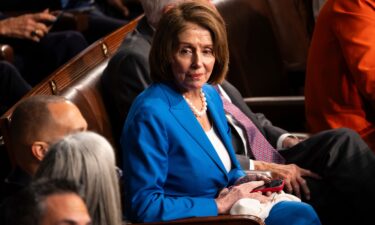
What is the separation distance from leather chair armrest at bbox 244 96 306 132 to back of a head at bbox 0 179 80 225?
1.98 meters

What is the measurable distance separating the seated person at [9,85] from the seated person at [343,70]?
115cm

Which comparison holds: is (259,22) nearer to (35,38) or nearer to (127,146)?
(35,38)

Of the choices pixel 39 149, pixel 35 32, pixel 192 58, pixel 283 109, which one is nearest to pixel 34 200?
pixel 39 149

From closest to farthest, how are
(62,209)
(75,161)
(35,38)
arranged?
1. (62,209)
2. (75,161)
3. (35,38)

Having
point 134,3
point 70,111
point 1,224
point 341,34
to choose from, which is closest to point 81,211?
point 1,224

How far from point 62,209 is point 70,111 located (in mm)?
708

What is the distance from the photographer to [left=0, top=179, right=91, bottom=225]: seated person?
5.85ft

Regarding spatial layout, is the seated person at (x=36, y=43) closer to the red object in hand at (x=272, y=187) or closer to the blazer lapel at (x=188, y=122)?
the blazer lapel at (x=188, y=122)

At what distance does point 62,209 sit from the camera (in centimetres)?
179

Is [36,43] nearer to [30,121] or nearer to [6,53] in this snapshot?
[6,53]

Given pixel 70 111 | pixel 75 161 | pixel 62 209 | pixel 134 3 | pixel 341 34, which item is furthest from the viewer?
pixel 134 3

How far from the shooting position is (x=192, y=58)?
275cm

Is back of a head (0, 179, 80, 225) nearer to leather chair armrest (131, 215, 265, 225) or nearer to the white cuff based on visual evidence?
leather chair armrest (131, 215, 265, 225)

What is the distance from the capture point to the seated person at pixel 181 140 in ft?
8.53
